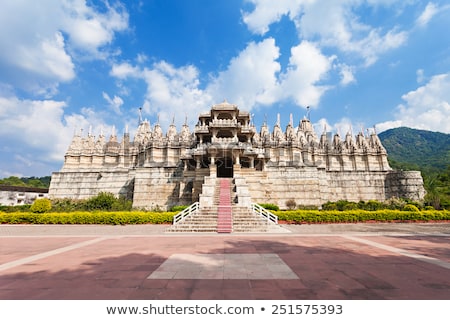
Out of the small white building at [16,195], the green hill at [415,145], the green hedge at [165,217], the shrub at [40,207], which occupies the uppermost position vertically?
the green hill at [415,145]

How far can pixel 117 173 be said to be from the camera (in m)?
37.3

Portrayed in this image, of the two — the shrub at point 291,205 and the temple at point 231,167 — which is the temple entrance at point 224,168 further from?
the shrub at point 291,205

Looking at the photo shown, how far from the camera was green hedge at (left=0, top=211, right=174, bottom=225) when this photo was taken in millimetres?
17656

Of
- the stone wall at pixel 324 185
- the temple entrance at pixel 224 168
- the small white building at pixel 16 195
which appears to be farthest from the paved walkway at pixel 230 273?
the small white building at pixel 16 195

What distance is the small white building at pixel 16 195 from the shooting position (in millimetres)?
47625

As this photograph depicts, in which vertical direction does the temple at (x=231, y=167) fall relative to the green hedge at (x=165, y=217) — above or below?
above

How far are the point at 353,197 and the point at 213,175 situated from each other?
26.2 meters

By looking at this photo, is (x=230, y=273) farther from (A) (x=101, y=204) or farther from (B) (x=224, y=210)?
(A) (x=101, y=204)

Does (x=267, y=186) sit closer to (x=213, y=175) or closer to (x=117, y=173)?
(x=213, y=175)

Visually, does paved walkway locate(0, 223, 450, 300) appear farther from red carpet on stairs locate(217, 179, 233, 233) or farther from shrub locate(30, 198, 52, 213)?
shrub locate(30, 198, 52, 213)

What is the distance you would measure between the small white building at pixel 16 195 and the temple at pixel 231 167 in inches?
618
